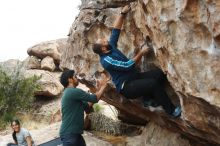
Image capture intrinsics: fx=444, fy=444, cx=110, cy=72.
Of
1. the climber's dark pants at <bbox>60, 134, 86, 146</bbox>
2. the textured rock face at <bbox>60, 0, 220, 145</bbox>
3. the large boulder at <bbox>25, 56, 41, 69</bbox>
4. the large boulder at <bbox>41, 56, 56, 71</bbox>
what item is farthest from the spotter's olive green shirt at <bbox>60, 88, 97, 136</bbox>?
the large boulder at <bbox>25, 56, 41, 69</bbox>

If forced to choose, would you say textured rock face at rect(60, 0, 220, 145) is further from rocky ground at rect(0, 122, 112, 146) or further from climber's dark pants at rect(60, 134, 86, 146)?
rocky ground at rect(0, 122, 112, 146)

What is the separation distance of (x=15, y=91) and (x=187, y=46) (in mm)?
15278

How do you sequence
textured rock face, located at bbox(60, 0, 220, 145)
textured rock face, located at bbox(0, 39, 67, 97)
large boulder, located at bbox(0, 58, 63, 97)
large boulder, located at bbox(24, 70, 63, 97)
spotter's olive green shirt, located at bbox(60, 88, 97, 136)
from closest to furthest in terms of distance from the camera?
textured rock face, located at bbox(60, 0, 220, 145)
spotter's olive green shirt, located at bbox(60, 88, 97, 136)
large boulder, located at bbox(0, 58, 63, 97)
large boulder, located at bbox(24, 70, 63, 97)
textured rock face, located at bbox(0, 39, 67, 97)

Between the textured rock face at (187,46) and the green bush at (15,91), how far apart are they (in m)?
12.4

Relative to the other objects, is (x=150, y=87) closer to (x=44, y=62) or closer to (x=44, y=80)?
(x=44, y=80)

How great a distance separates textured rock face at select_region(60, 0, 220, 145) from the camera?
5875mm

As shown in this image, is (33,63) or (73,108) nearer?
(73,108)

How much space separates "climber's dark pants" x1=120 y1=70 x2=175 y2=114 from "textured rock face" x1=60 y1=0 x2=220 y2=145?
31 cm

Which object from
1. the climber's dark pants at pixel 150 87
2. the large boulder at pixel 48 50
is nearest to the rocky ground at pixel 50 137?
the climber's dark pants at pixel 150 87

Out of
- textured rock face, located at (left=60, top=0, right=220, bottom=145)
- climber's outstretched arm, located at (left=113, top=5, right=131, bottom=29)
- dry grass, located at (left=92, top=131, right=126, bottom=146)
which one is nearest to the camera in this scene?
textured rock face, located at (left=60, top=0, right=220, bottom=145)

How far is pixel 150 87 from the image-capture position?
25.1ft

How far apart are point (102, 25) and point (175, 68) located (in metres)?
3.06

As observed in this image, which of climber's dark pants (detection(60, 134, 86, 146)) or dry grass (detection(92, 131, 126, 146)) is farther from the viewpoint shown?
dry grass (detection(92, 131, 126, 146))

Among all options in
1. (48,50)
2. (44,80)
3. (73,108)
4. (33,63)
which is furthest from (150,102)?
(33,63)
